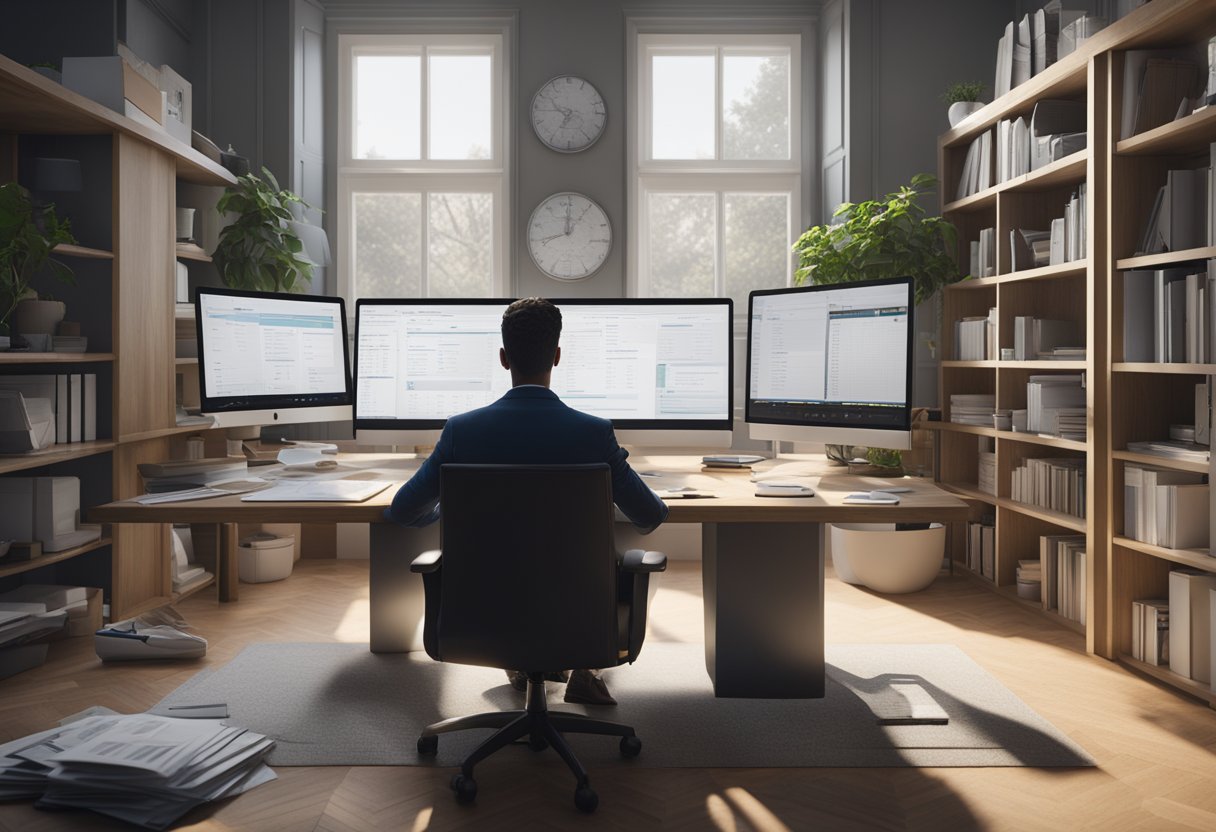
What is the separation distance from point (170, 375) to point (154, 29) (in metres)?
Answer: 1.90

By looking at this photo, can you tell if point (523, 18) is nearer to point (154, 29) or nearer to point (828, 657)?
point (154, 29)

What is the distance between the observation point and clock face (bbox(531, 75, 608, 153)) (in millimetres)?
5129

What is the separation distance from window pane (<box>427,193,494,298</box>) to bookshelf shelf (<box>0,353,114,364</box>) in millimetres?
2110

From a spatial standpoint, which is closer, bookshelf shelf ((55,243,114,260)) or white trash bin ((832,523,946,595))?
bookshelf shelf ((55,243,114,260))

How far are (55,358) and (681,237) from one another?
10.9 ft

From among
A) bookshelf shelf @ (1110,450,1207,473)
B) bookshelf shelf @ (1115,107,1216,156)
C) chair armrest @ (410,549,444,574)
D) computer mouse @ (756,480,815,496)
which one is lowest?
chair armrest @ (410,549,444,574)

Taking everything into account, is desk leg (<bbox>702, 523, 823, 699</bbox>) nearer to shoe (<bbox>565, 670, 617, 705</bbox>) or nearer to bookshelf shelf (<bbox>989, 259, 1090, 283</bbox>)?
shoe (<bbox>565, 670, 617, 705</bbox>)

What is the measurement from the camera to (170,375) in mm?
3936

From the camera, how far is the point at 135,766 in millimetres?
2037

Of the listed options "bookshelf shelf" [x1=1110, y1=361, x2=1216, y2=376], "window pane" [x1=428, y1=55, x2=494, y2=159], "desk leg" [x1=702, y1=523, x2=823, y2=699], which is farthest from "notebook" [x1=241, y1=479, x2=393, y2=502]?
"window pane" [x1=428, y1=55, x2=494, y2=159]

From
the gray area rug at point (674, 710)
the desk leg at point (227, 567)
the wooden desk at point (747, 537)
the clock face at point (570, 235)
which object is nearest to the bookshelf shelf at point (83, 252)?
the desk leg at point (227, 567)

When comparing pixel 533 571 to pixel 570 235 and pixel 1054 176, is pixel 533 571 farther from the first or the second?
pixel 570 235

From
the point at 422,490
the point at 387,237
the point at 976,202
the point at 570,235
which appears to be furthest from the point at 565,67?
the point at 422,490

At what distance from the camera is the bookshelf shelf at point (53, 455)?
118 inches
